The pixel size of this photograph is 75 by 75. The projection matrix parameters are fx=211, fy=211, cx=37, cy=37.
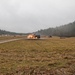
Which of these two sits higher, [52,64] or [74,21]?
[74,21]

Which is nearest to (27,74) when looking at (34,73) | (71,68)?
(34,73)

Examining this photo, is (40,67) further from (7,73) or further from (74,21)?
(74,21)

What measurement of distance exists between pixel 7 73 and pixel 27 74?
1.17 m

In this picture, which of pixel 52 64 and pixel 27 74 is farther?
pixel 52 64

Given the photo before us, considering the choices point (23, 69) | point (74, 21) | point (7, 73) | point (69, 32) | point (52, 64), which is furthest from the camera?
point (74, 21)

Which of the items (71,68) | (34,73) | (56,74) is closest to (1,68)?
(34,73)

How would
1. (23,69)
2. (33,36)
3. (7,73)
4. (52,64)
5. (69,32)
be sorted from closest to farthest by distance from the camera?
1. (7,73)
2. (23,69)
3. (52,64)
4. (33,36)
5. (69,32)

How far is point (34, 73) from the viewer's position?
12.5 meters

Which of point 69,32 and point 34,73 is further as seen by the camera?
point 69,32

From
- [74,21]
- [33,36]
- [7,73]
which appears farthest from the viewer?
[74,21]

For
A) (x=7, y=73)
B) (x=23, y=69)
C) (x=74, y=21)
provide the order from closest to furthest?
(x=7, y=73) → (x=23, y=69) → (x=74, y=21)

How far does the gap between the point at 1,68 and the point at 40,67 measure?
8.30 ft

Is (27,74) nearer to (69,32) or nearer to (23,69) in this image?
(23,69)

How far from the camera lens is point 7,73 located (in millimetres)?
12266
